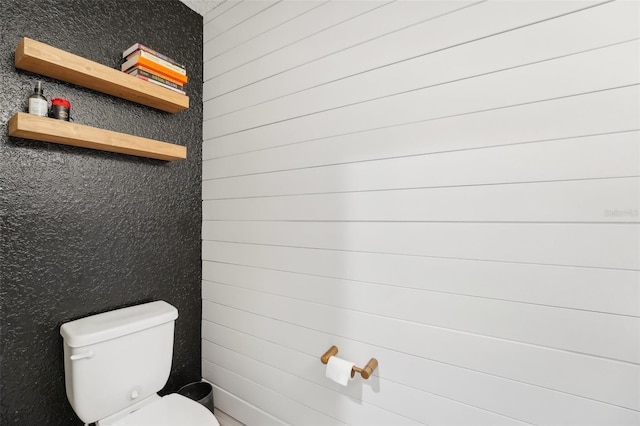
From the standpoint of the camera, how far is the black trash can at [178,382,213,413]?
1709 mm

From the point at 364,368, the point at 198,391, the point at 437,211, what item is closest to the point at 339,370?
the point at 364,368

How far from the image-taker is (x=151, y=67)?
4.60 ft

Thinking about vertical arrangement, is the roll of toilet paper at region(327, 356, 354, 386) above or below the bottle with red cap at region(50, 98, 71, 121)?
below

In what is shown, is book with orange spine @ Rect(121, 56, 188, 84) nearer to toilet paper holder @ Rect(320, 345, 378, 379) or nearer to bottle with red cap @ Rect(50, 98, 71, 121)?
bottle with red cap @ Rect(50, 98, 71, 121)

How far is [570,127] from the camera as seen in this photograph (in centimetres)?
85

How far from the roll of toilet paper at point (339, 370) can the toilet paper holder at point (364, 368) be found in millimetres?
20

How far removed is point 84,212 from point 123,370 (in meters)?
0.73

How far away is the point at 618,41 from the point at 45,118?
1.89 meters

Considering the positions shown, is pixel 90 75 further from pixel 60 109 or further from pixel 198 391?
pixel 198 391

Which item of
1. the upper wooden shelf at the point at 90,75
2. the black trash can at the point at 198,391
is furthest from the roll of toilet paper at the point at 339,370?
the upper wooden shelf at the point at 90,75

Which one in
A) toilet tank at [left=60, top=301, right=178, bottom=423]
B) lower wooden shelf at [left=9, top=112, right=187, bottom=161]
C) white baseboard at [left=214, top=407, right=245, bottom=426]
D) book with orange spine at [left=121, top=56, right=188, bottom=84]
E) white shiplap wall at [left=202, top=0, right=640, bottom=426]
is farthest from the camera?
white baseboard at [left=214, top=407, right=245, bottom=426]

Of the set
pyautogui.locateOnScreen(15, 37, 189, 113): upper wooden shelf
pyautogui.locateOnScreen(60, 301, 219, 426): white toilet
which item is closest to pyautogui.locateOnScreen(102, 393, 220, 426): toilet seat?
pyautogui.locateOnScreen(60, 301, 219, 426): white toilet

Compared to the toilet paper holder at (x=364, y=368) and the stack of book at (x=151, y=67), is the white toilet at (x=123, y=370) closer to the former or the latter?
the toilet paper holder at (x=364, y=368)

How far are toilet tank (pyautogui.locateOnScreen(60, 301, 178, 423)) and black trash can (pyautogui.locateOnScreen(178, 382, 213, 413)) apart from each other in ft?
1.19
